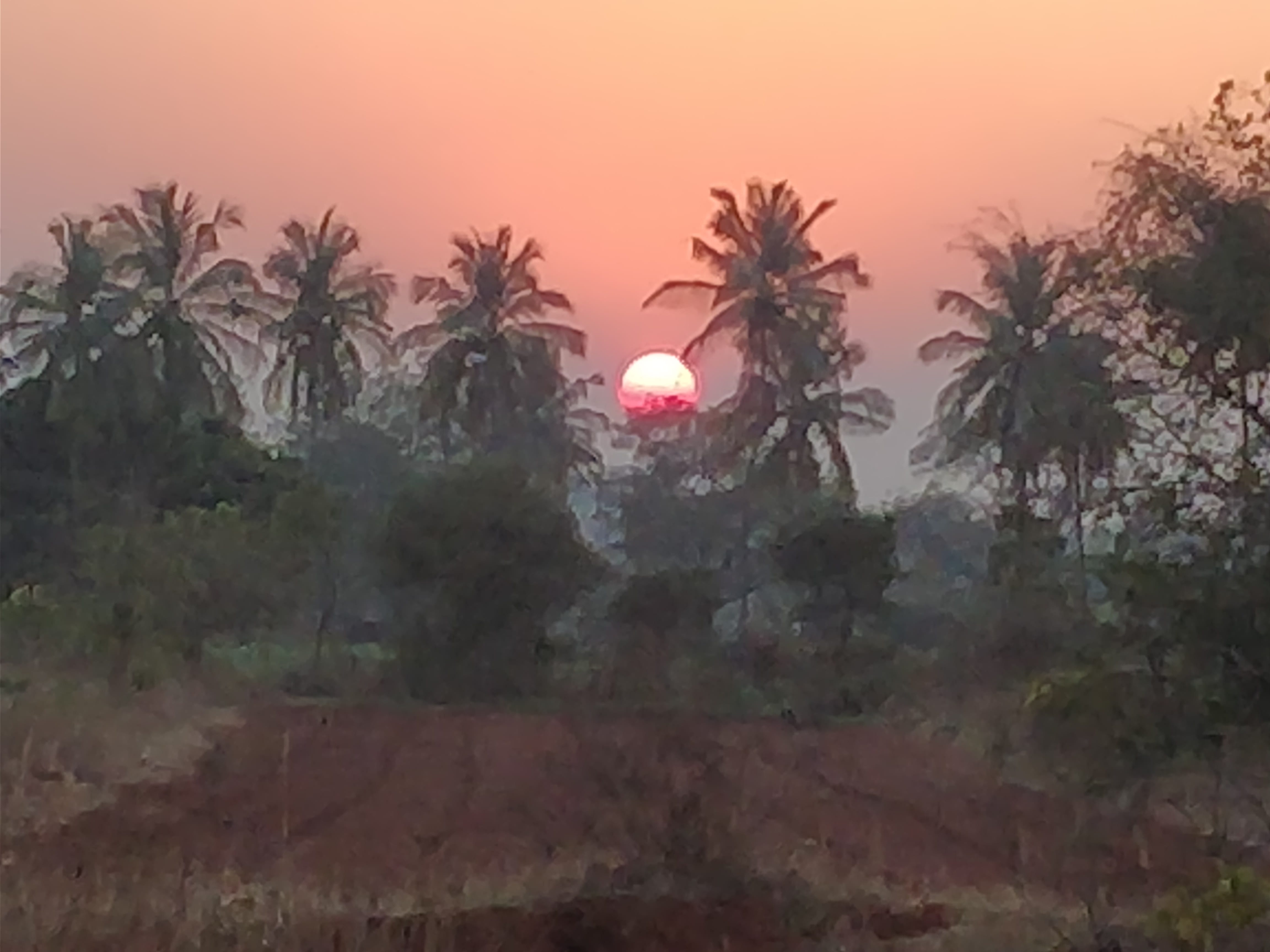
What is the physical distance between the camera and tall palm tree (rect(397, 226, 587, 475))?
10.7ft

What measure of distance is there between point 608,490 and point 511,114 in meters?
0.97

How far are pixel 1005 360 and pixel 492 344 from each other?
3.75 feet

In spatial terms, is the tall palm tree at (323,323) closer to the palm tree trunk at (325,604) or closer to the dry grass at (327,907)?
the palm tree trunk at (325,604)

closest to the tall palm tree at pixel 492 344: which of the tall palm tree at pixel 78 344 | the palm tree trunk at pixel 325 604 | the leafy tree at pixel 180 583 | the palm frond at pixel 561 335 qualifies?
the palm frond at pixel 561 335

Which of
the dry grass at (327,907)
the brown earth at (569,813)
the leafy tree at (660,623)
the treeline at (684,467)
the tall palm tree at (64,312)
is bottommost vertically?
the dry grass at (327,907)

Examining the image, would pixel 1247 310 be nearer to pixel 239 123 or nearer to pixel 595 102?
pixel 595 102

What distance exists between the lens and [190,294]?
330cm

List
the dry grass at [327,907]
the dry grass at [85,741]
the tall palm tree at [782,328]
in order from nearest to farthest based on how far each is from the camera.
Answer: the dry grass at [327,907], the dry grass at [85,741], the tall palm tree at [782,328]

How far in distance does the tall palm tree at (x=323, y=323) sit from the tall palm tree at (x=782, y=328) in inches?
25.4

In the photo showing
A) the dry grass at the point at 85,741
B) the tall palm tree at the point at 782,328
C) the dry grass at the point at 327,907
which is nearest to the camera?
the dry grass at the point at 327,907

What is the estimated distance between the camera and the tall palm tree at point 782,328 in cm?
323

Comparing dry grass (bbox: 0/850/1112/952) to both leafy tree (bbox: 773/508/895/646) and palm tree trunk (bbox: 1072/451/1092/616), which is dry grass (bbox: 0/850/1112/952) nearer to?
leafy tree (bbox: 773/508/895/646)

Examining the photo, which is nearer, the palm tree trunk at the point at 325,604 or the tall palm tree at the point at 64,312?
the palm tree trunk at the point at 325,604

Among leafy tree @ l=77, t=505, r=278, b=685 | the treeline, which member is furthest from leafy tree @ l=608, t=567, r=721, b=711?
leafy tree @ l=77, t=505, r=278, b=685
